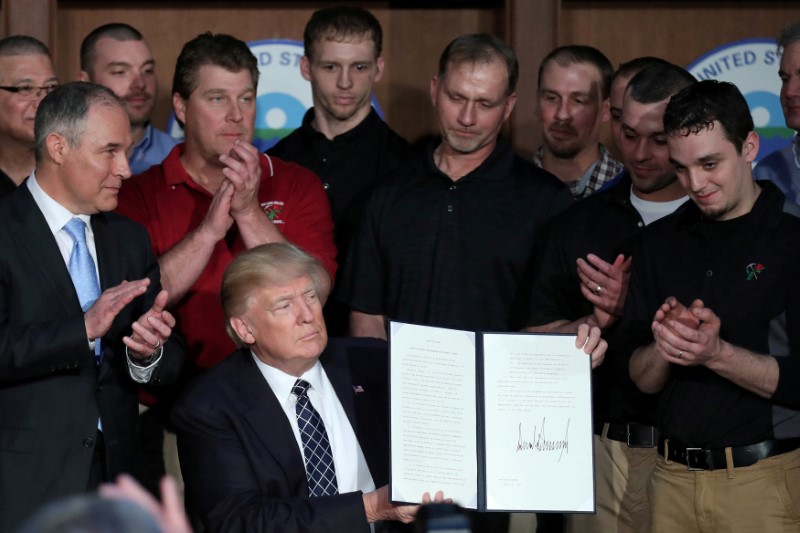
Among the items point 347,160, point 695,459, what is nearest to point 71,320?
point 347,160

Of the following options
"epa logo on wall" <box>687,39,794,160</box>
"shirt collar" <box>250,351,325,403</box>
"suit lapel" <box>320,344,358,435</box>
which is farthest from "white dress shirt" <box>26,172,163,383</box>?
"epa logo on wall" <box>687,39,794,160</box>

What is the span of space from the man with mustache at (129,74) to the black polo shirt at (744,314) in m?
2.41

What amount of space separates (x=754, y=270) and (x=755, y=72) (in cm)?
277

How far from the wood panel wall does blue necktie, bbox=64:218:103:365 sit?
2.28 m

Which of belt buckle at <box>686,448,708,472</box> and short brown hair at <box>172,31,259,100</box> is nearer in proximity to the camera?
belt buckle at <box>686,448,708,472</box>

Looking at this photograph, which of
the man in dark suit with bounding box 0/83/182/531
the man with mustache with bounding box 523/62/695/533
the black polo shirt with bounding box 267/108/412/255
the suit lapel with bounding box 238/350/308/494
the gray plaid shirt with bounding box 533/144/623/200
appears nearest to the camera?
the suit lapel with bounding box 238/350/308/494

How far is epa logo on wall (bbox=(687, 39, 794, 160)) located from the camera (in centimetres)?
568

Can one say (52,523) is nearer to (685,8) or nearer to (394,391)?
(394,391)

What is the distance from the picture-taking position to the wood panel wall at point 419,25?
560 centimetres

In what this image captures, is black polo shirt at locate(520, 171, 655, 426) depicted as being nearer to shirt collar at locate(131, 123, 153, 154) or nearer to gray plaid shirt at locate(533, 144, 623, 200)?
gray plaid shirt at locate(533, 144, 623, 200)

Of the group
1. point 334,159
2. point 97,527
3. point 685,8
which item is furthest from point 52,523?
point 685,8

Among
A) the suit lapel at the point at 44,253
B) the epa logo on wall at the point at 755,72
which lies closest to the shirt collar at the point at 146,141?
the suit lapel at the point at 44,253

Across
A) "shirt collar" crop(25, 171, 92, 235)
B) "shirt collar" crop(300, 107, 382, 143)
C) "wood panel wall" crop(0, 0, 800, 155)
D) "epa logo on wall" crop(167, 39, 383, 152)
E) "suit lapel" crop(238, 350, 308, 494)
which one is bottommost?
"suit lapel" crop(238, 350, 308, 494)

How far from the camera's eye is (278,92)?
5.59 metres
